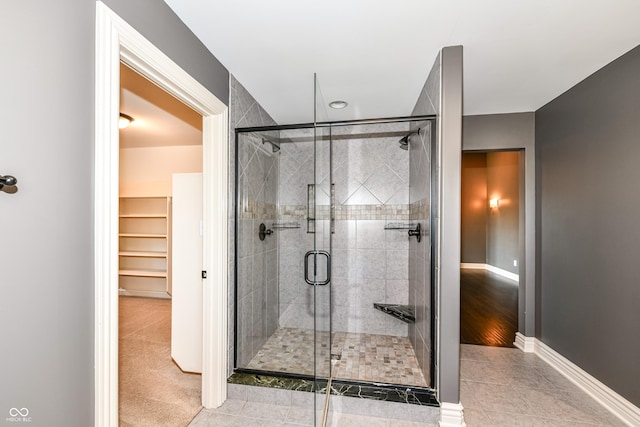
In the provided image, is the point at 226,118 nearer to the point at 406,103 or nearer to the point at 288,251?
the point at 288,251

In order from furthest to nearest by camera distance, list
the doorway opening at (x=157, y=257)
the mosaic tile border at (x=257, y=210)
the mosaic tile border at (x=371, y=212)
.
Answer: the mosaic tile border at (x=371, y=212) < the doorway opening at (x=157, y=257) < the mosaic tile border at (x=257, y=210)

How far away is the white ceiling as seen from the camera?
1.51m

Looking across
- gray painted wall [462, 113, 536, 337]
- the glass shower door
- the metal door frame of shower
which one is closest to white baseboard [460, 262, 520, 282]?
gray painted wall [462, 113, 536, 337]

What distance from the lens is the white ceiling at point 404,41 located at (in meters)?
1.51

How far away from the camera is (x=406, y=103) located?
9.23 ft

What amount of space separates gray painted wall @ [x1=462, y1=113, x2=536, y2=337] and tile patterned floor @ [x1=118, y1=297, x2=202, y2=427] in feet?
10.4

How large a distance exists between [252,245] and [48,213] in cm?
129

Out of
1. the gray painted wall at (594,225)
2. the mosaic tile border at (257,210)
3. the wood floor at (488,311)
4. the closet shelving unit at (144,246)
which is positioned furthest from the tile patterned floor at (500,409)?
the closet shelving unit at (144,246)

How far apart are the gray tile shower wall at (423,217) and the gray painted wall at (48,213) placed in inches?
76.6

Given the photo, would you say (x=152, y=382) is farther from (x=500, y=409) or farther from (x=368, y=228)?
(x=500, y=409)

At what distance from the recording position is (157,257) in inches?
195

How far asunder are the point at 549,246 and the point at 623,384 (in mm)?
1186

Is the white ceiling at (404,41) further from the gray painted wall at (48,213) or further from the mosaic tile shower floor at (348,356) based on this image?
the mosaic tile shower floor at (348,356)

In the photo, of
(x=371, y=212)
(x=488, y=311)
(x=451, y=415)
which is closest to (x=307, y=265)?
(x=451, y=415)
